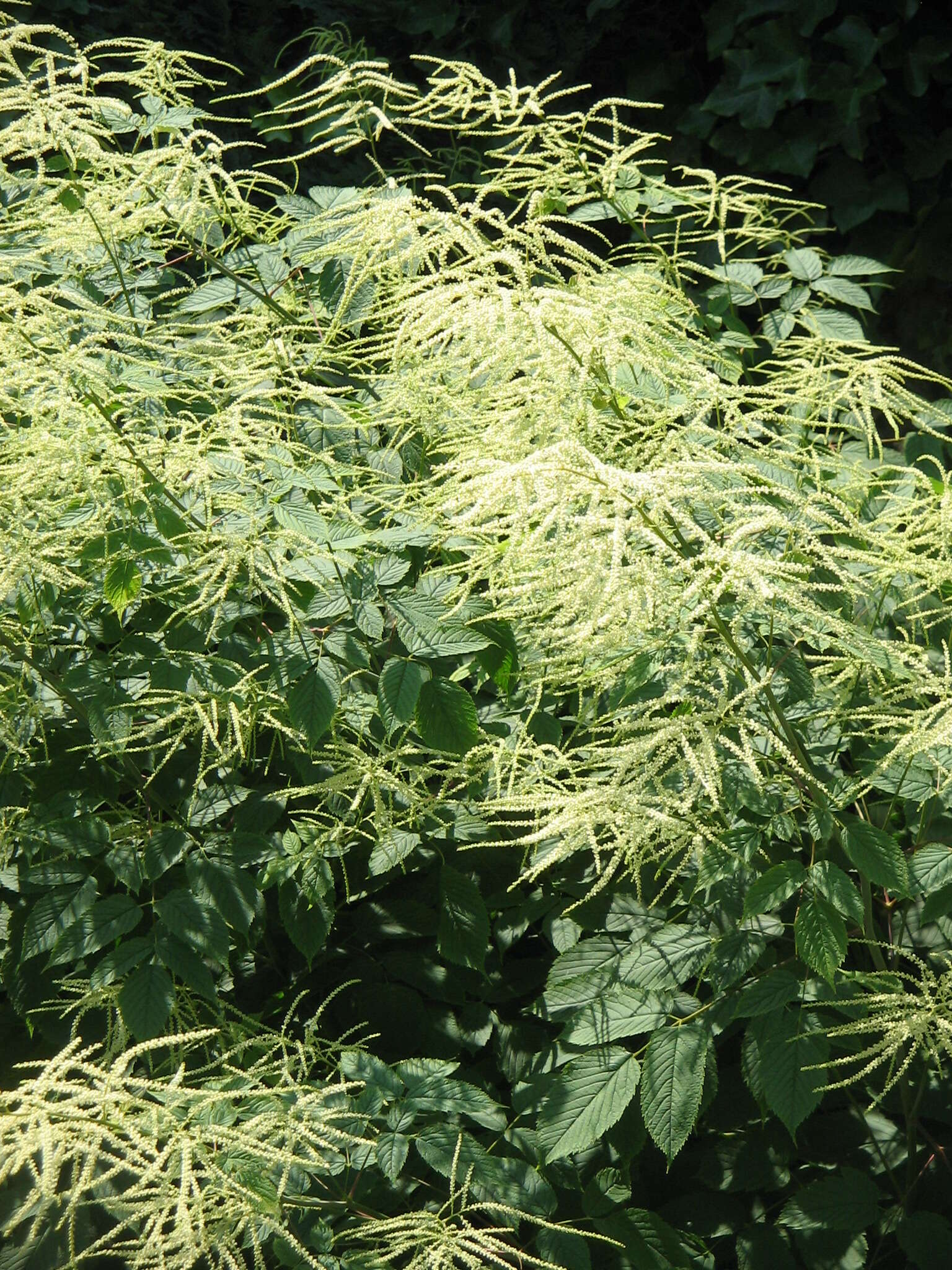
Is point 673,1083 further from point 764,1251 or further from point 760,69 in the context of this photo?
point 760,69

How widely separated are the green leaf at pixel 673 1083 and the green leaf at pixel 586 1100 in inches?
1.5

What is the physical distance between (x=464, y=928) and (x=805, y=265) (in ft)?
5.68

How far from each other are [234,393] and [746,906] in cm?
129

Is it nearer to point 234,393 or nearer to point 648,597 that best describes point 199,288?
point 234,393

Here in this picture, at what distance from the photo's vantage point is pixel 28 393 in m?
2.16

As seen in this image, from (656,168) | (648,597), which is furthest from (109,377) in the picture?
(656,168)

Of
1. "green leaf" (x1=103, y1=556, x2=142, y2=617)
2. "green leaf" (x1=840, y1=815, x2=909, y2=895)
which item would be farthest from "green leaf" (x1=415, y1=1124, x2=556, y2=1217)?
"green leaf" (x1=103, y1=556, x2=142, y2=617)

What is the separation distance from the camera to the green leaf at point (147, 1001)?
173 cm

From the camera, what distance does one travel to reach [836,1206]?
5.74 feet

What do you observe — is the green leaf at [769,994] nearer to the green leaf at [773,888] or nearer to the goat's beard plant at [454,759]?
the goat's beard plant at [454,759]

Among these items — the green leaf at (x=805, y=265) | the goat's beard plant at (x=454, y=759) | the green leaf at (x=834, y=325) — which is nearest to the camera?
the goat's beard plant at (x=454, y=759)

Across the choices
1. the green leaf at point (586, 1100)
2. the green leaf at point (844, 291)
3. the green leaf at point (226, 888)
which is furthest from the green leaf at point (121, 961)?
the green leaf at point (844, 291)

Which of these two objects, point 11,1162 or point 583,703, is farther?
point 583,703

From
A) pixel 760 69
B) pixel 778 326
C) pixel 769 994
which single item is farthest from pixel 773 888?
pixel 760 69
